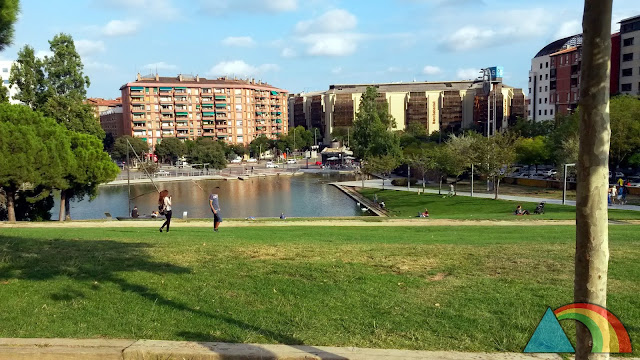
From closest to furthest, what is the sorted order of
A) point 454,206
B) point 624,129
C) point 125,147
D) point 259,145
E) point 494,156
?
1. point 454,206
2. point 494,156
3. point 624,129
4. point 125,147
5. point 259,145

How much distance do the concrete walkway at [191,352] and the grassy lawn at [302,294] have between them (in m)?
0.20

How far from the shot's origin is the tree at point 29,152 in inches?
1025

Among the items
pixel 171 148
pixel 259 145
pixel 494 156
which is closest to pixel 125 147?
pixel 171 148

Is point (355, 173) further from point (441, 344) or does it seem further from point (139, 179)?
point (441, 344)

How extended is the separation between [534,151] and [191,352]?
190ft

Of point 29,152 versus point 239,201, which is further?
point 239,201

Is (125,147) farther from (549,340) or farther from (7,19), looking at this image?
(549,340)

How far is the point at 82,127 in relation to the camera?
41062mm

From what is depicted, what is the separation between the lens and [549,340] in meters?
5.50

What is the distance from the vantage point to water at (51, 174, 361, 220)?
41.0 meters

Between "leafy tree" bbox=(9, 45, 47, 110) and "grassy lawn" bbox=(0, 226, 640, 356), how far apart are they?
34.6 m

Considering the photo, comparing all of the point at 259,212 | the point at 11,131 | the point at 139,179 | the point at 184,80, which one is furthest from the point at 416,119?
the point at 11,131

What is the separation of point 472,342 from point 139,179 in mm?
74259

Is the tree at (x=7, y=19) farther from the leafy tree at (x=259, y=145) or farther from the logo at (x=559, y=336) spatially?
the leafy tree at (x=259, y=145)
